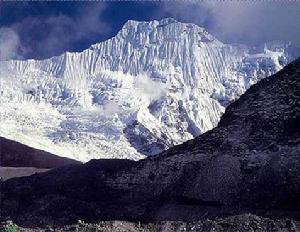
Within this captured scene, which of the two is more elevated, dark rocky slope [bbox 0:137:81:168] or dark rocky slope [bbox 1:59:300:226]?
dark rocky slope [bbox 0:137:81:168]

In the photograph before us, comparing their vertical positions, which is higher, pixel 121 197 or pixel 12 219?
pixel 121 197

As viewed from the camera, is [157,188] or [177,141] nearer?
[157,188]

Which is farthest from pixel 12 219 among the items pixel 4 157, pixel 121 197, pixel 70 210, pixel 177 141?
pixel 177 141

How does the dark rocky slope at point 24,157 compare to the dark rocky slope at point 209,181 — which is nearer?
the dark rocky slope at point 209,181

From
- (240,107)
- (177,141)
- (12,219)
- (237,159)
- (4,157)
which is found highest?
(177,141)

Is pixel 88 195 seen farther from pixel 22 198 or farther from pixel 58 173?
pixel 58 173
